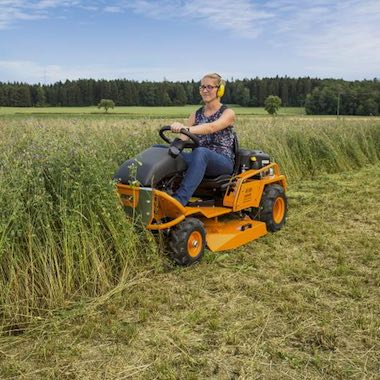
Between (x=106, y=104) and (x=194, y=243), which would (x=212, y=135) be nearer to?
(x=194, y=243)

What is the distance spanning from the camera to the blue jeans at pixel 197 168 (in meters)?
4.80

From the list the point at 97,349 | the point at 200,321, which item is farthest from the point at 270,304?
the point at 97,349

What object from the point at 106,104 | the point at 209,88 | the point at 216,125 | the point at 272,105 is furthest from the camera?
the point at 106,104

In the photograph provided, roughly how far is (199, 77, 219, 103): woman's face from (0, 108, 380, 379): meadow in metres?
1.29

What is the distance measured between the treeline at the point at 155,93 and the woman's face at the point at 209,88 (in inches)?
1391

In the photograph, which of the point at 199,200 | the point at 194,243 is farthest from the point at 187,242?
the point at 199,200

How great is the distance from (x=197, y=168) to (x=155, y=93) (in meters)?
41.5

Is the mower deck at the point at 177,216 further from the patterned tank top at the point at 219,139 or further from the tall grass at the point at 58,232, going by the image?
the patterned tank top at the point at 219,139

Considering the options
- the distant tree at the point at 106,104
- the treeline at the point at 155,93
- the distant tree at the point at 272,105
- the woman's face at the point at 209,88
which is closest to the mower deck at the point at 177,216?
the woman's face at the point at 209,88

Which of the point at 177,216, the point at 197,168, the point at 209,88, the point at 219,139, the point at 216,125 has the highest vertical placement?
the point at 209,88

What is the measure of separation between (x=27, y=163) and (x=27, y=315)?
124 cm

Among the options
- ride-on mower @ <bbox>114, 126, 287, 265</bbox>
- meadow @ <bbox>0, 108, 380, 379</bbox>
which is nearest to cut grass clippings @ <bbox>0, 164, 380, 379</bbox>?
meadow @ <bbox>0, 108, 380, 379</bbox>

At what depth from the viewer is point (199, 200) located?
5.45 metres

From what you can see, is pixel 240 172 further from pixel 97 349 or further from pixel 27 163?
pixel 97 349
